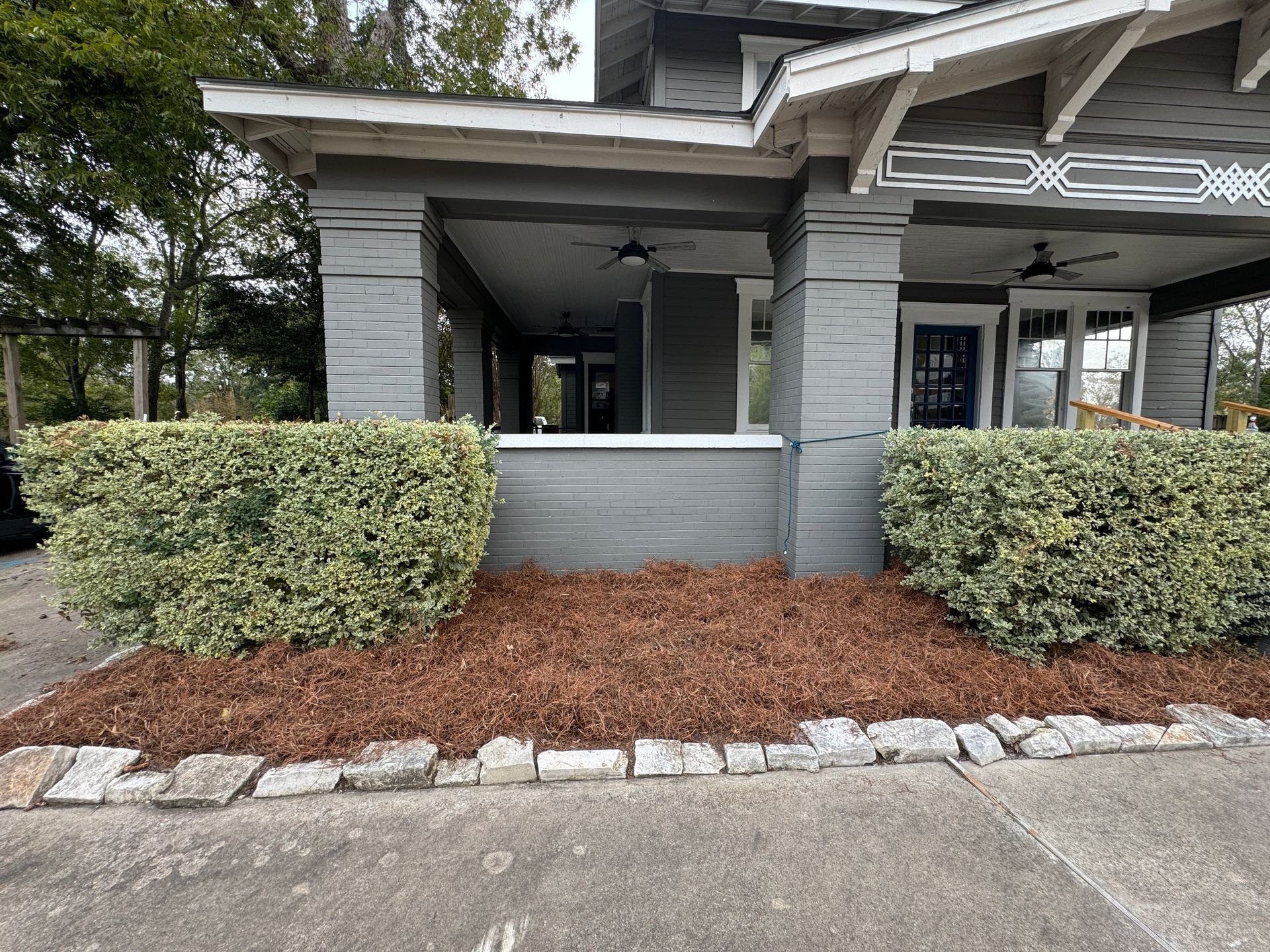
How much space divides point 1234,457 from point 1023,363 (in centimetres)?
469

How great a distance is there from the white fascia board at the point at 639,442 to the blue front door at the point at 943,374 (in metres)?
3.77

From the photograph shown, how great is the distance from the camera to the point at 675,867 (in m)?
1.67

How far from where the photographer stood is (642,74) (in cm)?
646

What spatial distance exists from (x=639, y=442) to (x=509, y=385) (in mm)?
7699

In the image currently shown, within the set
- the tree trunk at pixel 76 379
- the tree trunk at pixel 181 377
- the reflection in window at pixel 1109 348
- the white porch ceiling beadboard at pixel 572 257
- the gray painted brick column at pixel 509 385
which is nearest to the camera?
the white porch ceiling beadboard at pixel 572 257

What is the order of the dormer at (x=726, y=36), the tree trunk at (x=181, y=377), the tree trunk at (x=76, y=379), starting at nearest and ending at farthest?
1. the dormer at (x=726, y=36)
2. the tree trunk at (x=181, y=377)
3. the tree trunk at (x=76, y=379)

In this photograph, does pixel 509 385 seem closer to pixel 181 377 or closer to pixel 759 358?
pixel 759 358

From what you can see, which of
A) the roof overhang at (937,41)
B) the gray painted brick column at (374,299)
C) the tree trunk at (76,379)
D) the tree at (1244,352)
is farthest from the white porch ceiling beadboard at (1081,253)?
the tree at (1244,352)

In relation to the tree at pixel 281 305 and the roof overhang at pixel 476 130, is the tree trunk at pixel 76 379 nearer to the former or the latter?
the tree at pixel 281 305

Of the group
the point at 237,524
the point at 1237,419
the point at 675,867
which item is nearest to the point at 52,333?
the point at 237,524

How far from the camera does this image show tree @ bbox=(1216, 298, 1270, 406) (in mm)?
20141

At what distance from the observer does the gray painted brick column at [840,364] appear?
3777 millimetres

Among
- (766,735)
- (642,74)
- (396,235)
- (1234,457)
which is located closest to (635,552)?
(766,735)

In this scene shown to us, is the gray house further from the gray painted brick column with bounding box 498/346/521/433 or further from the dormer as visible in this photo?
the gray painted brick column with bounding box 498/346/521/433
